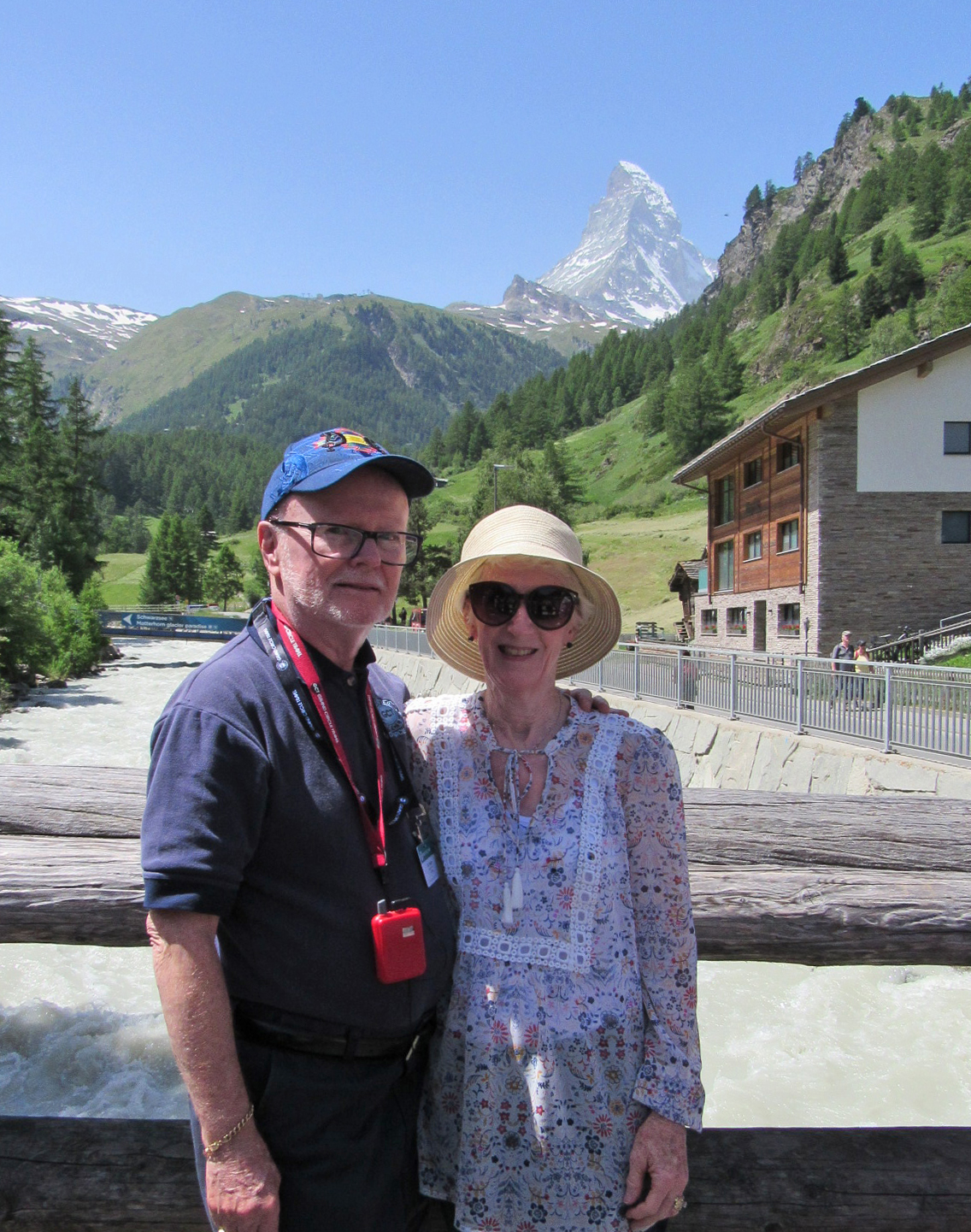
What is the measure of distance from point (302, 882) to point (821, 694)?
10.8 m

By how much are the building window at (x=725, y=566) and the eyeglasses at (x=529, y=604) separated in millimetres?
35430

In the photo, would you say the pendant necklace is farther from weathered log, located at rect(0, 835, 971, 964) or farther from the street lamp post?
the street lamp post

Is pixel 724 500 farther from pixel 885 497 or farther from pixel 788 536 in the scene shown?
pixel 885 497

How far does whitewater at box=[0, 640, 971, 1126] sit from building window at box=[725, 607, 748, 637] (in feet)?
88.4

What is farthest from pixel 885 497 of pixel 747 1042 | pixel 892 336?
pixel 892 336

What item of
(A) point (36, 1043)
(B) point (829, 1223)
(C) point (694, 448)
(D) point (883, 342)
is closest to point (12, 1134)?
(B) point (829, 1223)

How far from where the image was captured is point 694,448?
120m

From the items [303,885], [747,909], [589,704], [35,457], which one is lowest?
[747,909]

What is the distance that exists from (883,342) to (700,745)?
92124 millimetres

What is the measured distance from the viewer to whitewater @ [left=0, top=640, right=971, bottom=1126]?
7.02 m

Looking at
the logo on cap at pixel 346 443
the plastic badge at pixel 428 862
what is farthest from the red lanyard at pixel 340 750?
the logo on cap at pixel 346 443

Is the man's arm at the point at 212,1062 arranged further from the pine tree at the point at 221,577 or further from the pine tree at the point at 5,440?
the pine tree at the point at 221,577

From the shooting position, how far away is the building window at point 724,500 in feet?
123

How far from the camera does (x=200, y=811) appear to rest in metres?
1.53
